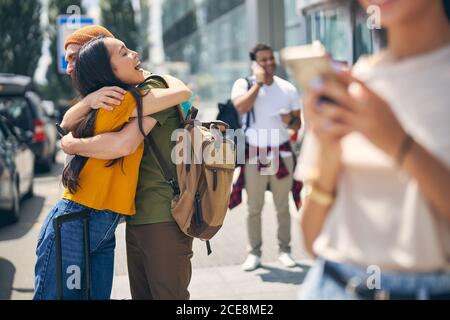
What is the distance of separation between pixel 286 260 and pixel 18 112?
29.8ft

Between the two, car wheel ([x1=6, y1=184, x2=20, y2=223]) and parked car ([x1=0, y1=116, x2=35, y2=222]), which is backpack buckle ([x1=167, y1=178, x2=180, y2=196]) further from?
car wheel ([x1=6, y1=184, x2=20, y2=223])

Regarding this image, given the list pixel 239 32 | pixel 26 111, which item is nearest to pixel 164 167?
pixel 26 111

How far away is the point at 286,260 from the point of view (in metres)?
6.01

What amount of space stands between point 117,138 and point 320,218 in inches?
60.1

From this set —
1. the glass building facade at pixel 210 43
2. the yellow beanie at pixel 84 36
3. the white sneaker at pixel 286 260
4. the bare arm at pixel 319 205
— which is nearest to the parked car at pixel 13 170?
the white sneaker at pixel 286 260

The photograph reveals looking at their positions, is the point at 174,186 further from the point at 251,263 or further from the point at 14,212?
the point at 14,212

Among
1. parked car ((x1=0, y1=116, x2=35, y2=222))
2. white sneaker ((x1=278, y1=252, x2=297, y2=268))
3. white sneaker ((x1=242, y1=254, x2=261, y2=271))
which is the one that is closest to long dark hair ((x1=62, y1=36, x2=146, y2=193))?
white sneaker ((x1=242, y1=254, x2=261, y2=271))

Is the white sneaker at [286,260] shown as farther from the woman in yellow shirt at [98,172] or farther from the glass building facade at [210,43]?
the glass building facade at [210,43]

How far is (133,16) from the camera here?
1929 inches

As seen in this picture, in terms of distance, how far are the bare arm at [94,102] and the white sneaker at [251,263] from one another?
3.12 metres

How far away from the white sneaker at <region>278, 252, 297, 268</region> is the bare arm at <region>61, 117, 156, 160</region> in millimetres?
3255

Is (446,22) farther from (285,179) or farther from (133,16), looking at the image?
(133,16)

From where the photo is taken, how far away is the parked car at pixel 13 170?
8.36 metres

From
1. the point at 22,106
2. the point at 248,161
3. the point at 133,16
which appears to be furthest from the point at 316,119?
the point at 133,16
